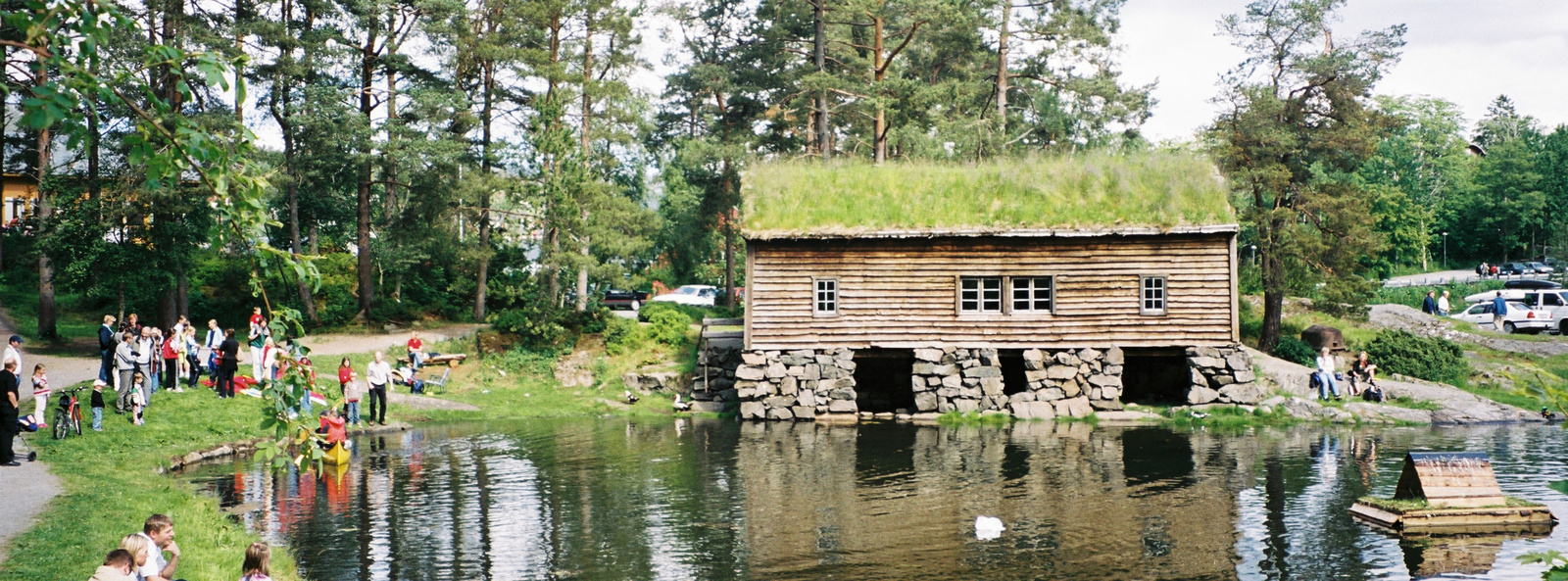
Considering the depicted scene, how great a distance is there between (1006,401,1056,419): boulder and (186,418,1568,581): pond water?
231 cm

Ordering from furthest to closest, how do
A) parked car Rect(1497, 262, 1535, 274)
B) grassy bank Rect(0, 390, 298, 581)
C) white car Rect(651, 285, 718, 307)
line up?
1. parked car Rect(1497, 262, 1535, 274)
2. white car Rect(651, 285, 718, 307)
3. grassy bank Rect(0, 390, 298, 581)

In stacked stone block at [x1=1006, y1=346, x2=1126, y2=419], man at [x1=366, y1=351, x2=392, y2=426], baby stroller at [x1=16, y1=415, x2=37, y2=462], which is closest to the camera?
baby stroller at [x1=16, y1=415, x2=37, y2=462]

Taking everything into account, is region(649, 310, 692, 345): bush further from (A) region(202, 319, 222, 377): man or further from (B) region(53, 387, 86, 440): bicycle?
(B) region(53, 387, 86, 440): bicycle

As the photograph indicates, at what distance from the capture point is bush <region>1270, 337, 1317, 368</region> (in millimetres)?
36625

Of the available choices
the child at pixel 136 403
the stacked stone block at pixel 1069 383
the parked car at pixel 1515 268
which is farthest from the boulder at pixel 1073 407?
the parked car at pixel 1515 268

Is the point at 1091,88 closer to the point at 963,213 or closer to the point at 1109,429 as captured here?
the point at 963,213

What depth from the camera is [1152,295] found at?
101 feet

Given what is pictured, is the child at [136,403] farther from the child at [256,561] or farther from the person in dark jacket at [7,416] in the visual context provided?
the child at [256,561]

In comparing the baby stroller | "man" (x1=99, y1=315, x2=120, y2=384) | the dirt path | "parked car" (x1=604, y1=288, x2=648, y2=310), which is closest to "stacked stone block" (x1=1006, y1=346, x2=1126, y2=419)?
the dirt path

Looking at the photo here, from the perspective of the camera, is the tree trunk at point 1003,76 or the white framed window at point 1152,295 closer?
the white framed window at point 1152,295

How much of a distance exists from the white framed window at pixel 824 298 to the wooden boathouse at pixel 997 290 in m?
0.04

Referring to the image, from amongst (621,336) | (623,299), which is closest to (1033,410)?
(621,336)

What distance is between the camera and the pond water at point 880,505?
14.4 meters

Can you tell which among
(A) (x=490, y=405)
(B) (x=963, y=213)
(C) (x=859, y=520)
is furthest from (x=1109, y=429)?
(A) (x=490, y=405)
